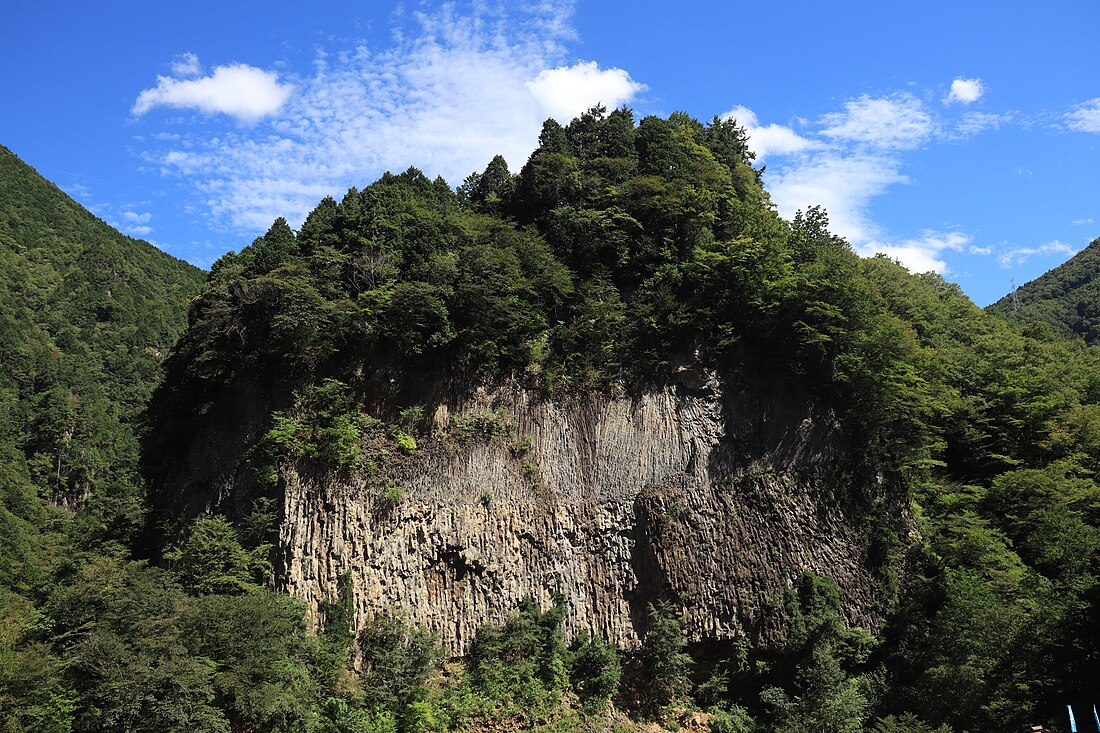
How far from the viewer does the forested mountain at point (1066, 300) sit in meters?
54.8

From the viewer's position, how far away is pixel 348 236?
2614 cm

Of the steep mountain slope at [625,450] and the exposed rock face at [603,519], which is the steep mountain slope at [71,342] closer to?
the steep mountain slope at [625,450]

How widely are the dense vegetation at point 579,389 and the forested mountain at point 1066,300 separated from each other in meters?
27.9

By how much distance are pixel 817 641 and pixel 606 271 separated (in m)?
13.1

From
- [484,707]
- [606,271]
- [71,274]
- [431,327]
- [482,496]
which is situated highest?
[71,274]

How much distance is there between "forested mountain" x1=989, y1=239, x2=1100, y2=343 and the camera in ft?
180

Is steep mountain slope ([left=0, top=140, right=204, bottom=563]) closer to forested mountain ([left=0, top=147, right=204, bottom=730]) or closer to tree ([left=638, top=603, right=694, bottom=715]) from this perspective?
forested mountain ([left=0, top=147, right=204, bottom=730])

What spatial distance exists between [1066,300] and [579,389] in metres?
50.8

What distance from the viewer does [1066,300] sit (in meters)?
60.3

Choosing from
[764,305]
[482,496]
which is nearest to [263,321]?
[482,496]

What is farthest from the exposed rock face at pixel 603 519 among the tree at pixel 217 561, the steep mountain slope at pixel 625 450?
the tree at pixel 217 561

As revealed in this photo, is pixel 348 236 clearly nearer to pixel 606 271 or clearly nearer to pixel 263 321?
pixel 263 321

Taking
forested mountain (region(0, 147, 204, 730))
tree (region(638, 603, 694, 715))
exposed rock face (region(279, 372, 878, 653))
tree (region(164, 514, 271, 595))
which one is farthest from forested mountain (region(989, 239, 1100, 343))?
forested mountain (region(0, 147, 204, 730))

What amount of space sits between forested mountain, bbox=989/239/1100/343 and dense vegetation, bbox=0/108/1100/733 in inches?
1100
